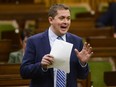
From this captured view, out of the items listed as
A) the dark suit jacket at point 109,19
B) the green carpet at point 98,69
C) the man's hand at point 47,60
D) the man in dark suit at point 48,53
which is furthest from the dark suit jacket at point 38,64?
the dark suit jacket at point 109,19

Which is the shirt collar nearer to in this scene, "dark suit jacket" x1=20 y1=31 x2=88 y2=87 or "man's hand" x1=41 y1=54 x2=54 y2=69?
"dark suit jacket" x1=20 y1=31 x2=88 y2=87

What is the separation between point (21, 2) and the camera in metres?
8.78

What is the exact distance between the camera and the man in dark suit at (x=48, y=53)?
104 inches

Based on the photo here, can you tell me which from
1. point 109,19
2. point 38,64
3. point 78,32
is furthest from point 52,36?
point 109,19

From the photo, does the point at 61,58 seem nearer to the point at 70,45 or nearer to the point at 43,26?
the point at 70,45

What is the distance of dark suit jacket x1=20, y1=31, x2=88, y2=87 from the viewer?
2.67 m

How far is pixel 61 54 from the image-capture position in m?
2.61

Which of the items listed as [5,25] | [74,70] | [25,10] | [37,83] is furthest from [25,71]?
[25,10]

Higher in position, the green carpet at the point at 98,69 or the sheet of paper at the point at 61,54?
the sheet of paper at the point at 61,54

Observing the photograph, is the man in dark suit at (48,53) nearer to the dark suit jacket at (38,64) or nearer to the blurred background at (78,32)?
the dark suit jacket at (38,64)

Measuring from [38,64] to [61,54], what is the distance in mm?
167

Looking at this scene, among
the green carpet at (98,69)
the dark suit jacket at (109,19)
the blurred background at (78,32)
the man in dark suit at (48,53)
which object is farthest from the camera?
the dark suit jacket at (109,19)

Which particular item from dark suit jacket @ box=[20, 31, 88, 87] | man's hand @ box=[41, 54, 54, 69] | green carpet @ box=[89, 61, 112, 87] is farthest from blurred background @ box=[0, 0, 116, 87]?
man's hand @ box=[41, 54, 54, 69]

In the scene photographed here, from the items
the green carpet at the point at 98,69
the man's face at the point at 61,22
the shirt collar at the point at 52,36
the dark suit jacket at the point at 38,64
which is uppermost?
the man's face at the point at 61,22
